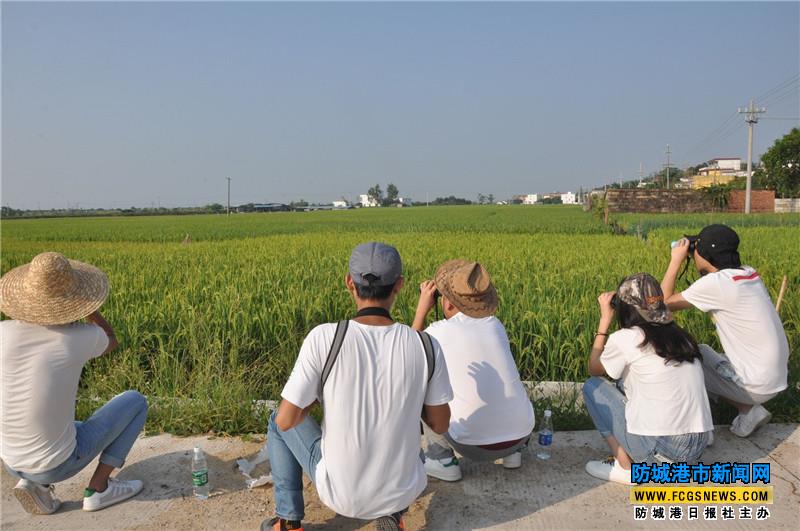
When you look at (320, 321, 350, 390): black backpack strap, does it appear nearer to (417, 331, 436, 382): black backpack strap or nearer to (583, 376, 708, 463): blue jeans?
(417, 331, 436, 382): black backpack strap

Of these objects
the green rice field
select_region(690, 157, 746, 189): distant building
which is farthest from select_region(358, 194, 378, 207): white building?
the green rice field

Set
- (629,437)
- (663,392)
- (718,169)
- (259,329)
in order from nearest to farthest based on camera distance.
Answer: (663,392)
(629,437)
(259,329)
(718,169)

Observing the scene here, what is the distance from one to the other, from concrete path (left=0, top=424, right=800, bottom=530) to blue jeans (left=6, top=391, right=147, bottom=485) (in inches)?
8.6

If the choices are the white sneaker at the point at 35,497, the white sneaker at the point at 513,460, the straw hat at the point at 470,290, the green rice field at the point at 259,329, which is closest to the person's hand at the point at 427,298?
the straw hat at the point at 470,290

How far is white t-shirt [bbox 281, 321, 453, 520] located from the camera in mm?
2180

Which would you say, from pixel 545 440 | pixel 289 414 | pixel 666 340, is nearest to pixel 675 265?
pixel 666 340

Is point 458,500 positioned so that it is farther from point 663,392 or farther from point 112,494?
point 112,494

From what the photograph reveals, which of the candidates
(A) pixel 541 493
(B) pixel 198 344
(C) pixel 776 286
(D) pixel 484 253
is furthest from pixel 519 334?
(D) pixel 484 253

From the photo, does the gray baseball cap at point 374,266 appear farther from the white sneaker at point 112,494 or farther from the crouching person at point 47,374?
the white sneaker at point 112,494

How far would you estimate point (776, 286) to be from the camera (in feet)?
23.6

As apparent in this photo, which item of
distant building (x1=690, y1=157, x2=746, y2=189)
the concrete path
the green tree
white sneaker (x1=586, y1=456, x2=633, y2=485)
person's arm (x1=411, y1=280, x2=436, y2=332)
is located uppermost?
distant building (x1=690, y1=157, x2=746, y2=189)

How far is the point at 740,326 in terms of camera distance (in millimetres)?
3367

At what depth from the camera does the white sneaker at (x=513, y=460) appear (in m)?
3.13

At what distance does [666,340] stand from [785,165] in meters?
57.6
